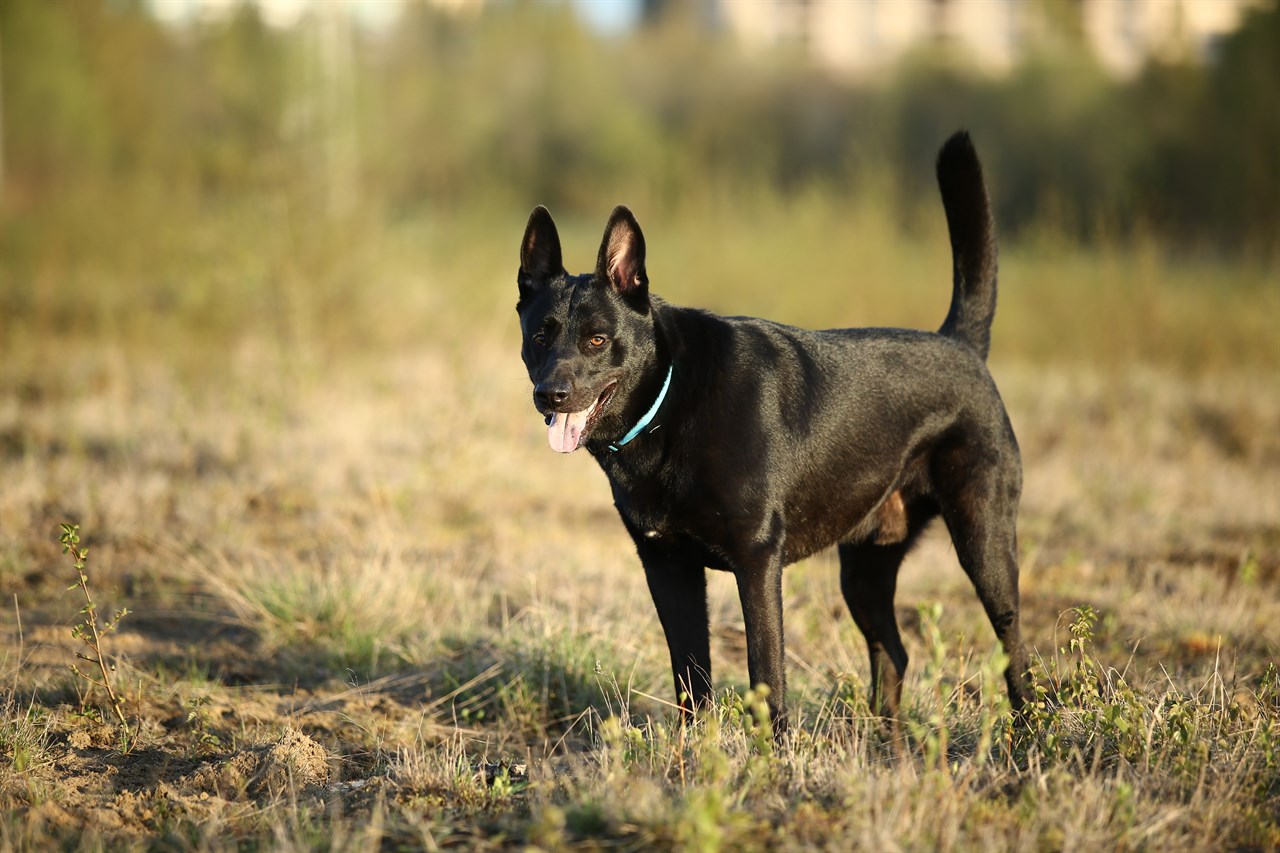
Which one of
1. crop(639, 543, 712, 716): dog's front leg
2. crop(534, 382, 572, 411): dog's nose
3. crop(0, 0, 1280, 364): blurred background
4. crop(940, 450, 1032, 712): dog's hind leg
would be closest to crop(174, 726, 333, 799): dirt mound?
crop(639, 543, 712, 716): dog's front leg

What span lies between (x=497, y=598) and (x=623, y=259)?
7.01 ft

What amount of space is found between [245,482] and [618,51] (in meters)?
30.4

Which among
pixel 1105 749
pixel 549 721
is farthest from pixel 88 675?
Answer: pixel 1105 749

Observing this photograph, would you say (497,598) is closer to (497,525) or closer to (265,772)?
(497,525)

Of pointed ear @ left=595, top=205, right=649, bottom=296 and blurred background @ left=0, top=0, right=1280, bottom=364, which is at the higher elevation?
blurred background @ left=0, top=0, right=1280, bottom=364

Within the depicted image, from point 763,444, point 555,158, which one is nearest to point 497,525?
point 763,444

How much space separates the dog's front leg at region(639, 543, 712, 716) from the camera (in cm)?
368

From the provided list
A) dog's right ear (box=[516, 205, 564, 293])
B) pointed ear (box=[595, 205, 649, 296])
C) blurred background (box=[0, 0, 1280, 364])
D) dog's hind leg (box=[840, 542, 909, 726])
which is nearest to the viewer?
pointed ear (box=[595, 205, 649, 296])

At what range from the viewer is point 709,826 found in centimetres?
247

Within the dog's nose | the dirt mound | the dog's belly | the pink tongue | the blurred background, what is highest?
the blurred background

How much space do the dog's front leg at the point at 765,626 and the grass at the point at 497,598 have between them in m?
0.14

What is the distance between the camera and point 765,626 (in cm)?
348

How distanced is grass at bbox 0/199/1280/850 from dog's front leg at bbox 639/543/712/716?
0.20 metres

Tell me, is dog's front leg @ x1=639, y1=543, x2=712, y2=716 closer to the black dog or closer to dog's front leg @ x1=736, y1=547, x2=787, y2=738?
the black dog
